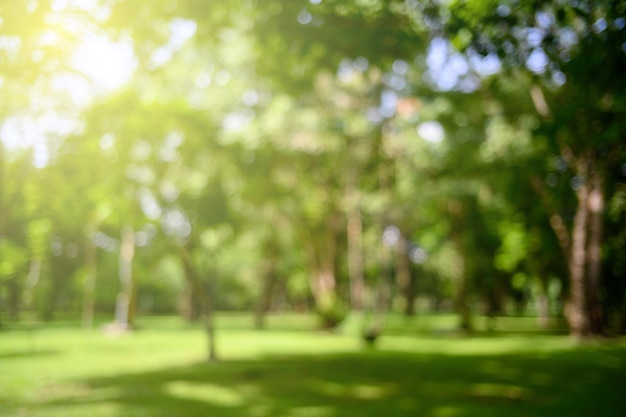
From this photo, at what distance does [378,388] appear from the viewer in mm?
10461

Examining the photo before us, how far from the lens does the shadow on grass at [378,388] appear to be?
25.1ft

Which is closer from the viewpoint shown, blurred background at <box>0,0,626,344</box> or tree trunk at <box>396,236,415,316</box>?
blurred background at <box>0,0,626,344</box>

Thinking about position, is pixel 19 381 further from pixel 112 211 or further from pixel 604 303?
pixel 604 303

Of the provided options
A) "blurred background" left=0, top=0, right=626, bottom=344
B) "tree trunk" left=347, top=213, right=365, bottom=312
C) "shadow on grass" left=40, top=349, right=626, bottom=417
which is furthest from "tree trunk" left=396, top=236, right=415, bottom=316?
"shadow on grass" left=40, top=349, right=626, bottom=417

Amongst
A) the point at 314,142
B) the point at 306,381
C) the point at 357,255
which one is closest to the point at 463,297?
the point at 357,255

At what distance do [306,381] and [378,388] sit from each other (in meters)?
1.79

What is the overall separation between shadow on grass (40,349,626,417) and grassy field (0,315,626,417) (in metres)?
0.03

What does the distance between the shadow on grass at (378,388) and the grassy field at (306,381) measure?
0.03 m

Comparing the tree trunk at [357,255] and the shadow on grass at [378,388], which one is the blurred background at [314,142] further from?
the shadow on grass at [378,388]

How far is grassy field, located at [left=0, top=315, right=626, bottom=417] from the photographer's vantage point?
18.1 ft

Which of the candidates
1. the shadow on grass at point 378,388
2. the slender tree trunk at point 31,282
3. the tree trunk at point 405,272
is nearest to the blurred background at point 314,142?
the slender tree trunk at point 31,282

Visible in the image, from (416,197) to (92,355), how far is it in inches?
526

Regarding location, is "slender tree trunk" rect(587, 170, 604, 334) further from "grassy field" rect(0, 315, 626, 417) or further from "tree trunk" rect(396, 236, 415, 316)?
"tree trunk" rect(396, 236, 415, 316)

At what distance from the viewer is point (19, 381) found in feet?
14.8
